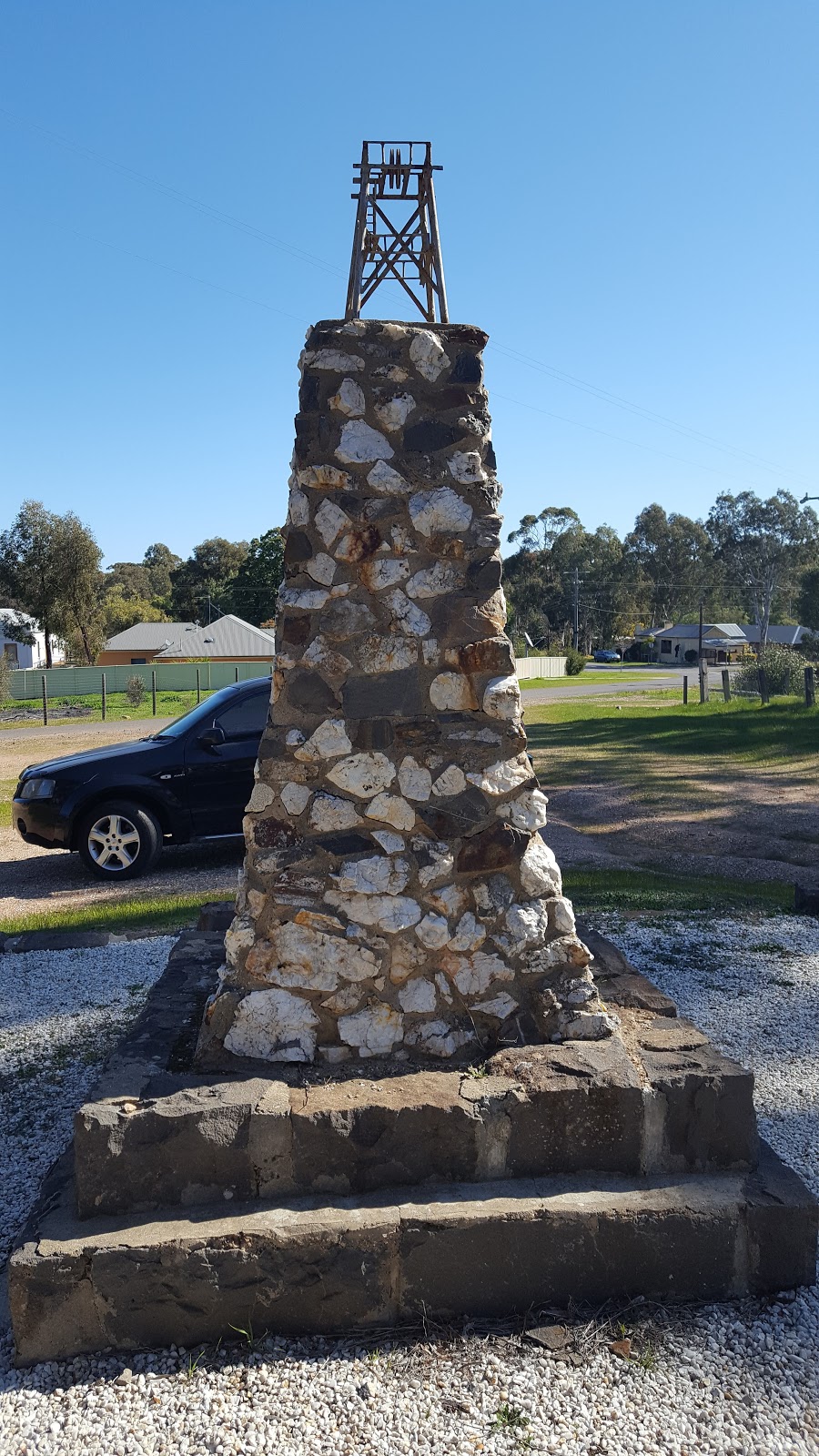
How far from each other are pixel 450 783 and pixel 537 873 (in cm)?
41

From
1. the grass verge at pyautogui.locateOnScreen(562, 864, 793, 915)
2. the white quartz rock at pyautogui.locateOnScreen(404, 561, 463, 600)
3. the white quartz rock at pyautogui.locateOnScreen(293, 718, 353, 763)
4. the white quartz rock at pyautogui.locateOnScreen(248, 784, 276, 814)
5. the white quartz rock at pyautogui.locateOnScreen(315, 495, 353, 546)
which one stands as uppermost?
the white quartz rock at pyautogui.locateOnScreen(315, 495, 353, 546)

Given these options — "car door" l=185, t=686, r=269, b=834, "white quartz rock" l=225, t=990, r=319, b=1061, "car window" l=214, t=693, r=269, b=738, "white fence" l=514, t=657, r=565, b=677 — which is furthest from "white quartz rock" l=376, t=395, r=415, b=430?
"white fence" l=514, t=657, r=565, b=677

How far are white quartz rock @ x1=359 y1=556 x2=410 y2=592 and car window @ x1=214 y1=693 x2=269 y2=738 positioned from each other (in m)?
5.91

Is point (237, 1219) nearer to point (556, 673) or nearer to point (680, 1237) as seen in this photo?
point (680, 1237)

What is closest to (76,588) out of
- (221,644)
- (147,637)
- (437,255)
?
(221,644)

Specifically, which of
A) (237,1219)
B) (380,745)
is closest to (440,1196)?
(237,1219)

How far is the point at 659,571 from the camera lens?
7819cm

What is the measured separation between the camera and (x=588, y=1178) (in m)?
3.02

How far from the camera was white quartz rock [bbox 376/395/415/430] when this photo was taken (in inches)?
134

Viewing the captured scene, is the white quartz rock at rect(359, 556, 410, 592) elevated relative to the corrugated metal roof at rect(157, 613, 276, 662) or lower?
lower

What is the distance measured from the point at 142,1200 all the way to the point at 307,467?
227 centimetres

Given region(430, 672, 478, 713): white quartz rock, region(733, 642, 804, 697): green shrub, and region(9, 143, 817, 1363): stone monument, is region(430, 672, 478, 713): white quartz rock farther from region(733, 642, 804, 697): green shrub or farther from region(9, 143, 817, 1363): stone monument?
region(733, 642, 804, 697): green shrub

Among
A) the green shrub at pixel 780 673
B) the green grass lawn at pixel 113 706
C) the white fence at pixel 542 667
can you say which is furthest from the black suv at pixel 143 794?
the white fence at pixel 542 667

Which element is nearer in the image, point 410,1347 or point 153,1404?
point 153,1404
